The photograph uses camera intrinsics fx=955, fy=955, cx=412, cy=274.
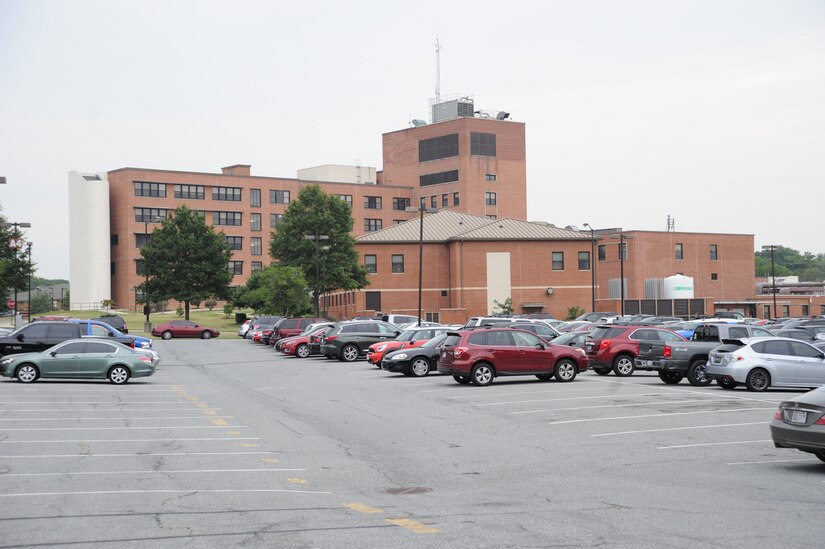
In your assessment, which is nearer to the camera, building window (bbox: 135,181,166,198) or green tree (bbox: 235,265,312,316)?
green tree (bbox: 235,265,312,316)

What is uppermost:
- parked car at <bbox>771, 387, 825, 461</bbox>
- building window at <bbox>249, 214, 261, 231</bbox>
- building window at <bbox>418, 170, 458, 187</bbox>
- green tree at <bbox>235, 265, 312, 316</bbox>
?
building window at <bbox>418, 170, 458, 187</bbox>

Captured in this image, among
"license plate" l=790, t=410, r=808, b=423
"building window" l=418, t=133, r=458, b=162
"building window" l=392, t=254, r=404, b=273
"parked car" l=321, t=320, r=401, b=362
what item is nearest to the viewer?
"license plate" l=790, t=410, r=808, b=423

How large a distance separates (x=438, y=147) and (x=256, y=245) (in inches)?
1073

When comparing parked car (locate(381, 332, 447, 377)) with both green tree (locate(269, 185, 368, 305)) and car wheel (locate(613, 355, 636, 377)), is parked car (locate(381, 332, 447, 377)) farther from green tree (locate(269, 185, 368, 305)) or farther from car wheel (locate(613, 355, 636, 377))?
green tree (locate(269, 185, 368, 305))

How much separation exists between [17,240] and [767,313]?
76063 millimetres

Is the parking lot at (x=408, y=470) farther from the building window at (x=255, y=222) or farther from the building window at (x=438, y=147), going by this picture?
the building window at (x=438, y=147)

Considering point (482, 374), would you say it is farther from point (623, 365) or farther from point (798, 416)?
point (798, 416)

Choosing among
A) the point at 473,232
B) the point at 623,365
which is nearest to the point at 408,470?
the point at 623,365

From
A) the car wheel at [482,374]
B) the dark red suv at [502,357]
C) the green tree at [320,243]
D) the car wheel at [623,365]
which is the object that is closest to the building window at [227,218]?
the green tree at [320,243]

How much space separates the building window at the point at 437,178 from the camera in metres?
125

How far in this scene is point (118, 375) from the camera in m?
30.4

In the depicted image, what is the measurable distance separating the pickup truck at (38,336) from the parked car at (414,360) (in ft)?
36.1

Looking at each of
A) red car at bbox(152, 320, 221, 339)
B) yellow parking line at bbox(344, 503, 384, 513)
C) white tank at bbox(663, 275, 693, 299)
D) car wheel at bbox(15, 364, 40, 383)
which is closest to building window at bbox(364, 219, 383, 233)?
white tank at bbox(663, 275, 693, 299)

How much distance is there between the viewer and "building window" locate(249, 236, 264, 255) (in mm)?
123625
